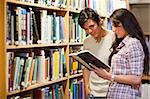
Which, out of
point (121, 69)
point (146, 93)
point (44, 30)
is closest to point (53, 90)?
point (44, 30)

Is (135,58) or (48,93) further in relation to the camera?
(48,93)

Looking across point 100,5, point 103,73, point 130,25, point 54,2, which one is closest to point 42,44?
point 54,2

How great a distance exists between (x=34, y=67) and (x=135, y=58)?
96 centimetres

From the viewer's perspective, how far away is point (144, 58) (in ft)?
6.68

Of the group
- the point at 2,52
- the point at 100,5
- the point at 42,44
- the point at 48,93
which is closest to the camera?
the point at 2,52

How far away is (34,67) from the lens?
2545 mm

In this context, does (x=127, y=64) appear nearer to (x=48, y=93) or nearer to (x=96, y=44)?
(x=96, y=44)

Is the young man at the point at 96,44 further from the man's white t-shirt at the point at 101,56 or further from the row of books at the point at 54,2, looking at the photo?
the row of books at the point at 54,2

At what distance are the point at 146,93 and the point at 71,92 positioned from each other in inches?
41.1

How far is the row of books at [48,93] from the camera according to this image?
2669mm

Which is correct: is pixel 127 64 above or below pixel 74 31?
below

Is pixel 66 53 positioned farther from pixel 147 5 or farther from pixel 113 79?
pixel 147 5

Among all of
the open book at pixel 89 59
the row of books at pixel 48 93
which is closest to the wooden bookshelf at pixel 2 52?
the row of books at pixel 48 93

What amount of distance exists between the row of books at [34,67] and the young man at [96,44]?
412 millimetres
